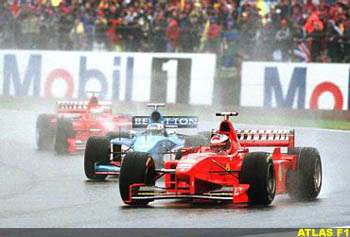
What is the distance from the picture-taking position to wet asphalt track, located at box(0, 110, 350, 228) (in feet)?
30.6

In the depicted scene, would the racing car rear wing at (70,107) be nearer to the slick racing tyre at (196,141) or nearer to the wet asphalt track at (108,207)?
the wet asphalt track at (108,207)

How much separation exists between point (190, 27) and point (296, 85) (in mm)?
4485

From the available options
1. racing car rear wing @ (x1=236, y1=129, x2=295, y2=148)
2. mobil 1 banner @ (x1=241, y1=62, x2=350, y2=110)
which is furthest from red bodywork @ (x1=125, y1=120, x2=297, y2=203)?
mobil 1 banner @ (x1=241, y1=62, x2=350, y2=110)

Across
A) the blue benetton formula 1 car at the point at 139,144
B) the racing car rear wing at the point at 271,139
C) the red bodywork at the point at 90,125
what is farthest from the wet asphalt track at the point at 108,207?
the red bodywork at the point at 90,125

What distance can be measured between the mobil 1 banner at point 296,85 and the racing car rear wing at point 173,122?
10339 millimetres

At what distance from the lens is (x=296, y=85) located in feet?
79.4

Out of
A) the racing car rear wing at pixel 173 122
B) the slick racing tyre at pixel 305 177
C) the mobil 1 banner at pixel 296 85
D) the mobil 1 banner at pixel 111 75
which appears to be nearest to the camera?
the slick racing tyre at pixel 305 177

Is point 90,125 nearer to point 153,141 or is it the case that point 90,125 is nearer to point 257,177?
point 153,141

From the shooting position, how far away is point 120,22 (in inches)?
1120

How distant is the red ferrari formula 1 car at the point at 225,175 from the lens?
1044 cm

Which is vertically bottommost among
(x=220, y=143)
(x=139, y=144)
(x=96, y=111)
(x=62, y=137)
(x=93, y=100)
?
(x=62, y=137)

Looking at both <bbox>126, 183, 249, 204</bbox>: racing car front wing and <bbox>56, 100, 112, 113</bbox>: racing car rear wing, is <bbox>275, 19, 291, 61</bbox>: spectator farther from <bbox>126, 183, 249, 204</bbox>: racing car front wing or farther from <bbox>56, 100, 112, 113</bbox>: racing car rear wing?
<bbox>126, 183, 249, 204</bbox>: racing car front wing

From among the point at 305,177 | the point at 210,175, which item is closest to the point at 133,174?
the point at 210,175

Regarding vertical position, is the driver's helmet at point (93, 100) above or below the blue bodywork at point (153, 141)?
above
